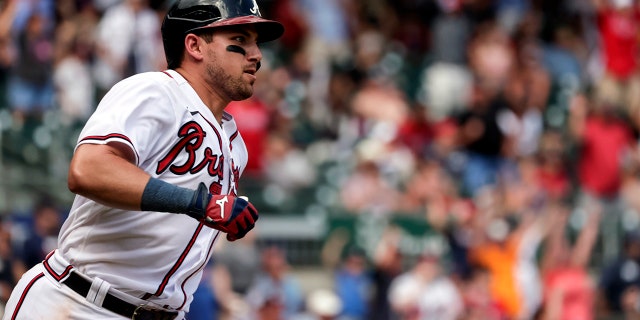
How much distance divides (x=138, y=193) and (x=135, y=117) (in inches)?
12.7

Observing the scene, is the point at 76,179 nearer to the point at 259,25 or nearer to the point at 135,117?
the point at 135,117

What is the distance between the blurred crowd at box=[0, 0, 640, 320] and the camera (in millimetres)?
10430

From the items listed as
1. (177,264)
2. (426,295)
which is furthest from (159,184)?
(426,295)

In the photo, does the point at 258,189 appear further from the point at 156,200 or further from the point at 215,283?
the point at 156,200

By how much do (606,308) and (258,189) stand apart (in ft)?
11.4

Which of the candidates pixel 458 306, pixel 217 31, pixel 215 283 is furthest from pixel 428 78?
pixel 217 31

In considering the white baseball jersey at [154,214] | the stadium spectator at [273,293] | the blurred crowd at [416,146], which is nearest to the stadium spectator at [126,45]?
the blurred crowd at [416,146]

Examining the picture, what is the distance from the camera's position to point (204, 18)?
13.5 feet

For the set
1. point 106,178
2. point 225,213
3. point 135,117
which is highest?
point 135,117

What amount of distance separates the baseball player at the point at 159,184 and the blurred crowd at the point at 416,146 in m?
4.37

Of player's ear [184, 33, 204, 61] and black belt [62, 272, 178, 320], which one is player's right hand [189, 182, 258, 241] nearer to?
black belt [62, 272, 178, 320]

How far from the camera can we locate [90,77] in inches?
453

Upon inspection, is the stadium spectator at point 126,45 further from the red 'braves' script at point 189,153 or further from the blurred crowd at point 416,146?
the red 'braves' script at point 189,153

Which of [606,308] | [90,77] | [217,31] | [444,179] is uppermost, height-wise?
[217,31]
